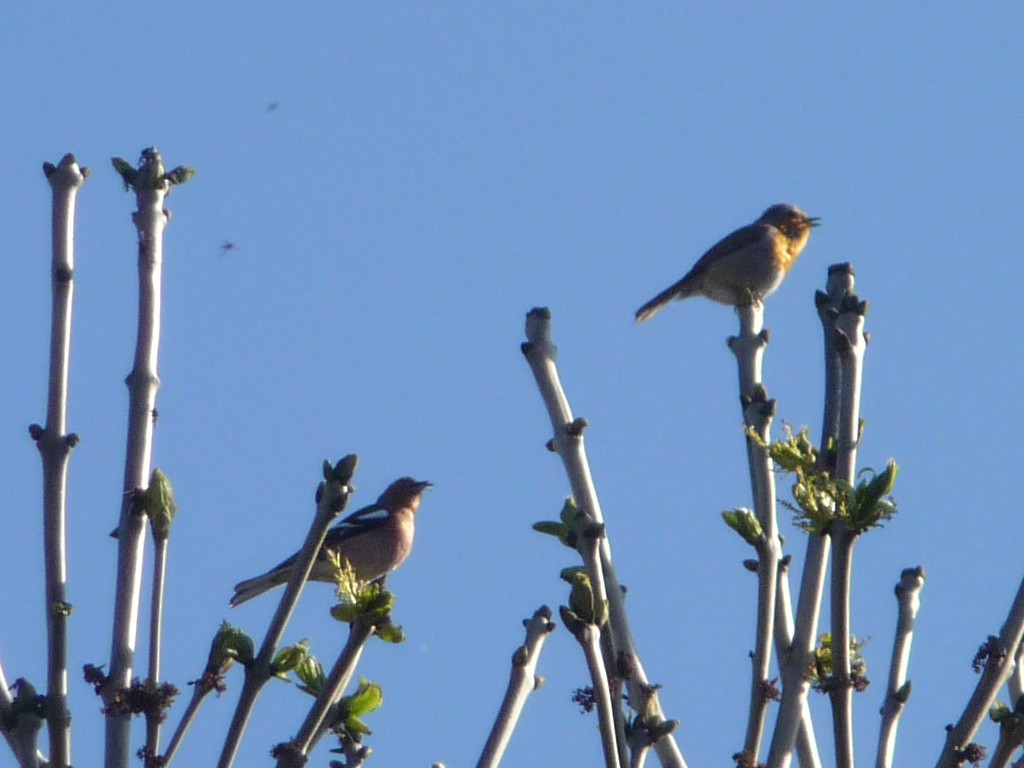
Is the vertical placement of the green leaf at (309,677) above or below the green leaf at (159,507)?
below

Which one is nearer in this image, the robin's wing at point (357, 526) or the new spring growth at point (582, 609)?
the new spring growth at point (582, 609)

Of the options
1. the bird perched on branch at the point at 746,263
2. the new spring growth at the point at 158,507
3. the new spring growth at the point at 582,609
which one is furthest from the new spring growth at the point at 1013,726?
the bird perched on branch at the point at 746,263

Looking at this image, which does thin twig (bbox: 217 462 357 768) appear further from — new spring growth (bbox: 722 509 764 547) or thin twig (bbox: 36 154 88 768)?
new spring growth (bbox: 722 509 764 547)

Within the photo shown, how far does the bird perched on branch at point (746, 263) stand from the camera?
46.4 feet

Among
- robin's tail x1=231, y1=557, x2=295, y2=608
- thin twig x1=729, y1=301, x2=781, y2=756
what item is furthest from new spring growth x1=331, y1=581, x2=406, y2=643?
robin's tail x1=231, y1=557, x2=295, y2=608

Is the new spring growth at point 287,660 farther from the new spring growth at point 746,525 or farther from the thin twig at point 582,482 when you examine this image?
the new spring growth at point 746,525

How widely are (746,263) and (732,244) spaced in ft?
1.27

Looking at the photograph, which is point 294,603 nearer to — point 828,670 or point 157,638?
point 157,638

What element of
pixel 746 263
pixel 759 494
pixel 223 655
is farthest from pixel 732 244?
pixel 223 655

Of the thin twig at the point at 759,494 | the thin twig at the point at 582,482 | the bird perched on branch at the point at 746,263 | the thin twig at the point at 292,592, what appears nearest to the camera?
the thin twig at the point at 292,592

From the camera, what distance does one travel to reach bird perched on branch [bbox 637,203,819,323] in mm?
14148

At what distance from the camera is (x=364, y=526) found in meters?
11.9

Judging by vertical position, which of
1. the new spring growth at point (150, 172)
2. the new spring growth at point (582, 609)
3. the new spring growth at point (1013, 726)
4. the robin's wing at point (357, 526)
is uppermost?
the robin's wing at point (357, 526)

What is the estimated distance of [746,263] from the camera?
14.1 metres
